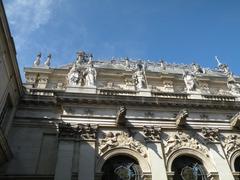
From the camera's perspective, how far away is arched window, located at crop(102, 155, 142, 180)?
13.9 metres

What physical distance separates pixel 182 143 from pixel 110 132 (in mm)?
4341

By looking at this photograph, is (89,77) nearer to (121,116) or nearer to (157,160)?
(121,116)

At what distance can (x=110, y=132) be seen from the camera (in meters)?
15.2

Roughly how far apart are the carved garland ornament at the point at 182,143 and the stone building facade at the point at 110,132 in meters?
0.06

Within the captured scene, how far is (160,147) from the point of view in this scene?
1486cm

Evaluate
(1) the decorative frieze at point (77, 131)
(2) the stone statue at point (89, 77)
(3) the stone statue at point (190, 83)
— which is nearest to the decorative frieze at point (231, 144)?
(3) the stone statue at point (190, 83)

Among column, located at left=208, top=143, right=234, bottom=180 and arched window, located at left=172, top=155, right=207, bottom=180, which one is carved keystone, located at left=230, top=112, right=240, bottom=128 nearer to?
column, located at left=208, top=143, right=234, bottom=180

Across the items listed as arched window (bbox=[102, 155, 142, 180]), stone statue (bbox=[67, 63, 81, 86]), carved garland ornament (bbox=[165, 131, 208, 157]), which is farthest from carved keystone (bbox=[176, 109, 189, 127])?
stone statue (bbox=[67, 63, 81, 86])

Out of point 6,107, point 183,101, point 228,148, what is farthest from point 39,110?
point 228,148

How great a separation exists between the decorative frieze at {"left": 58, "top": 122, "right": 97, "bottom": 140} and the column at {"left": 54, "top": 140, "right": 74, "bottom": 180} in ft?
1.45

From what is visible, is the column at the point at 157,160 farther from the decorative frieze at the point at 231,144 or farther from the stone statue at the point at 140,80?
the stone statue at the point at 140,80

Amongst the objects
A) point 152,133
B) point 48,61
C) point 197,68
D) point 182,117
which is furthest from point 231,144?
point 48,61

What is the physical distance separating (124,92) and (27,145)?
687 centimetres

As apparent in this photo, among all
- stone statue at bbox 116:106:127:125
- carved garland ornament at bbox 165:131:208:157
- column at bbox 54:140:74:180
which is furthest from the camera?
carved garland ornament at bbox 165:131:208:157
